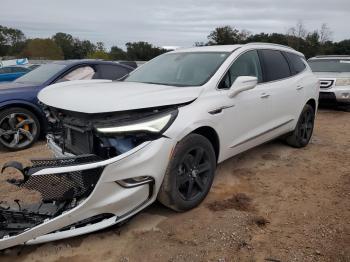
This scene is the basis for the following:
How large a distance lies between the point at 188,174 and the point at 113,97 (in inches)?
42.5

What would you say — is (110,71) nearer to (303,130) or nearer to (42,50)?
(303,130)

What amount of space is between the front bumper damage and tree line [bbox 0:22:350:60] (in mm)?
14258

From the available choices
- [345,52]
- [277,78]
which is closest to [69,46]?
[345,52]

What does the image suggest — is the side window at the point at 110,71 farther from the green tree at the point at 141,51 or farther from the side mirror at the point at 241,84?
the green tree at the point at 141,51

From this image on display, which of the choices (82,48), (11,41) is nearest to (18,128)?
(82,48)

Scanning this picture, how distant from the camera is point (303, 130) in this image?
636 centimetres

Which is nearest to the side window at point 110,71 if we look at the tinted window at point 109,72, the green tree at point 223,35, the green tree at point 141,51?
the tinted window at point 109,72

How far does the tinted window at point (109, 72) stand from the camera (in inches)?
287

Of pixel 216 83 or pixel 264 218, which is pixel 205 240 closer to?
pixel 264 218

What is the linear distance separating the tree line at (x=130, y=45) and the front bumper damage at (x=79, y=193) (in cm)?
1426

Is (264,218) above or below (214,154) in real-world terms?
below

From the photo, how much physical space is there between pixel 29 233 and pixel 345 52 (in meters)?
52.6

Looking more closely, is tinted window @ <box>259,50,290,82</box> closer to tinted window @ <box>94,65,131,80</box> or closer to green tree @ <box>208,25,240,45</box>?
tinted window @ <box>94,65,131,80</box>

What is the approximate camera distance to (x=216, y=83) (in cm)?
418
